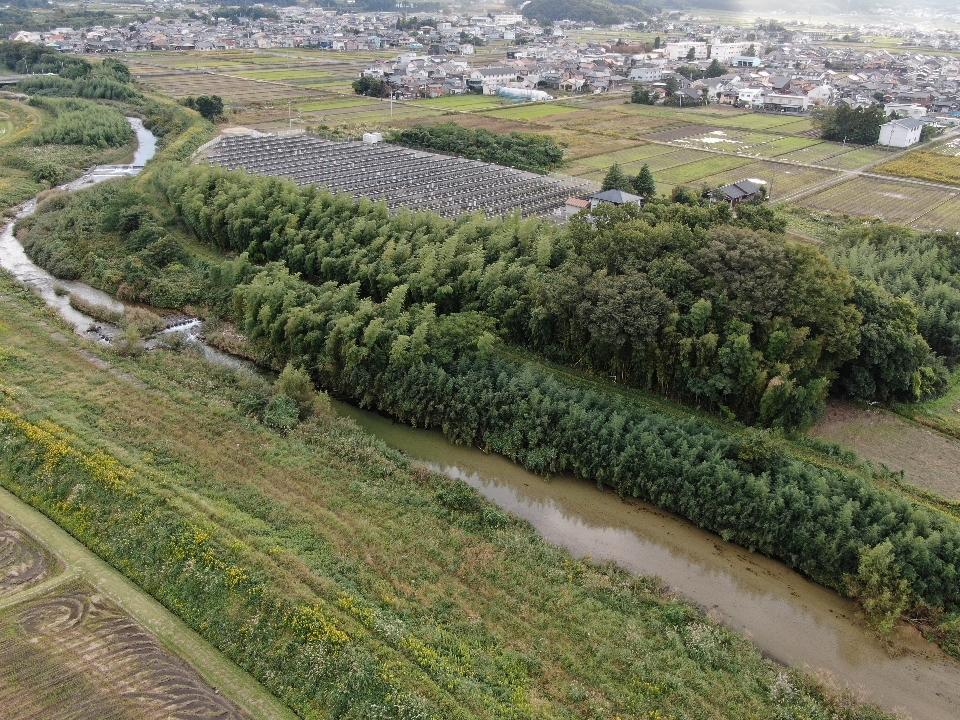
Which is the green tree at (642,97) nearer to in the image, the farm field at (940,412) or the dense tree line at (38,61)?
the dense tree line at (38,61)

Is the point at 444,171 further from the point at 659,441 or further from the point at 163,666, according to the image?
the point at 163,666

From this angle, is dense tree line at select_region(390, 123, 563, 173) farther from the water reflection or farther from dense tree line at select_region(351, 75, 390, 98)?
the water reflection

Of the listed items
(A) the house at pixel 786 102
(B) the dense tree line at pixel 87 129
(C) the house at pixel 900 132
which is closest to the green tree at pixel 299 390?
(B) the dense tree line at pixel 87 129

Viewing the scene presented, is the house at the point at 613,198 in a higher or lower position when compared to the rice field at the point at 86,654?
higher

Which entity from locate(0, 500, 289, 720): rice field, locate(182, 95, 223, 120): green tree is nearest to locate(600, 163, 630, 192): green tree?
locate(0, 500, 289, 720): rice field

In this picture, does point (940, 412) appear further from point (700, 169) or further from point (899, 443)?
point (700, 169)

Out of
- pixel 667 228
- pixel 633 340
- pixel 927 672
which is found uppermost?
pixel 667 228

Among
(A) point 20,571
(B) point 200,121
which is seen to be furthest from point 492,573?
(B) point 200,121
